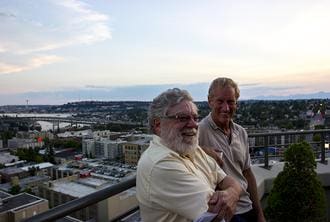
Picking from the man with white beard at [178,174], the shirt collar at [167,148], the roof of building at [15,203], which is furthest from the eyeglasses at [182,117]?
the roof of building at [15,203]

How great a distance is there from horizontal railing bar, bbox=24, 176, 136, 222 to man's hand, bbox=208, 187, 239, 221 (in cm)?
62

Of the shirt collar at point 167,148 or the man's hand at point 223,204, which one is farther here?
the shirt collar at point 167,148

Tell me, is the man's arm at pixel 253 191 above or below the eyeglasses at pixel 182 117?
below

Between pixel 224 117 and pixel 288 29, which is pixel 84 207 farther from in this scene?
pixel 288 29

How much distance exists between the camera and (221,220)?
4.50 feet

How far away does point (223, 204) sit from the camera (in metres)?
1.44

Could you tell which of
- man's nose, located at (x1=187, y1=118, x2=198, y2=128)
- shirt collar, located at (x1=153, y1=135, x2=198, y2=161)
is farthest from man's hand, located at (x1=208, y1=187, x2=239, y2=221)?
man's nose, located at (x1=187, y1=118, x2=198, y2=128)

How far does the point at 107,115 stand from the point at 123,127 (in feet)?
76.6

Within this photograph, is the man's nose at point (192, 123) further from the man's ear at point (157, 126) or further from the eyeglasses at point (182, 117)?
the man's ear at point (157, 126)

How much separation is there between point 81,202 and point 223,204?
0.67 metres

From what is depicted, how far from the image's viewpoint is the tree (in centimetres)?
449

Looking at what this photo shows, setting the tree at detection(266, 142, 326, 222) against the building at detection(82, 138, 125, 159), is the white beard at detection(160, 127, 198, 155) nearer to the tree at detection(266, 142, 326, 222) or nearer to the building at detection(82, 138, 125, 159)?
the tree at detection(266, 142, 326, 222)

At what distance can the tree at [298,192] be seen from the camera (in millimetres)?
4492

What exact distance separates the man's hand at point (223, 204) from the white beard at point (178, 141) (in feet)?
0.82
